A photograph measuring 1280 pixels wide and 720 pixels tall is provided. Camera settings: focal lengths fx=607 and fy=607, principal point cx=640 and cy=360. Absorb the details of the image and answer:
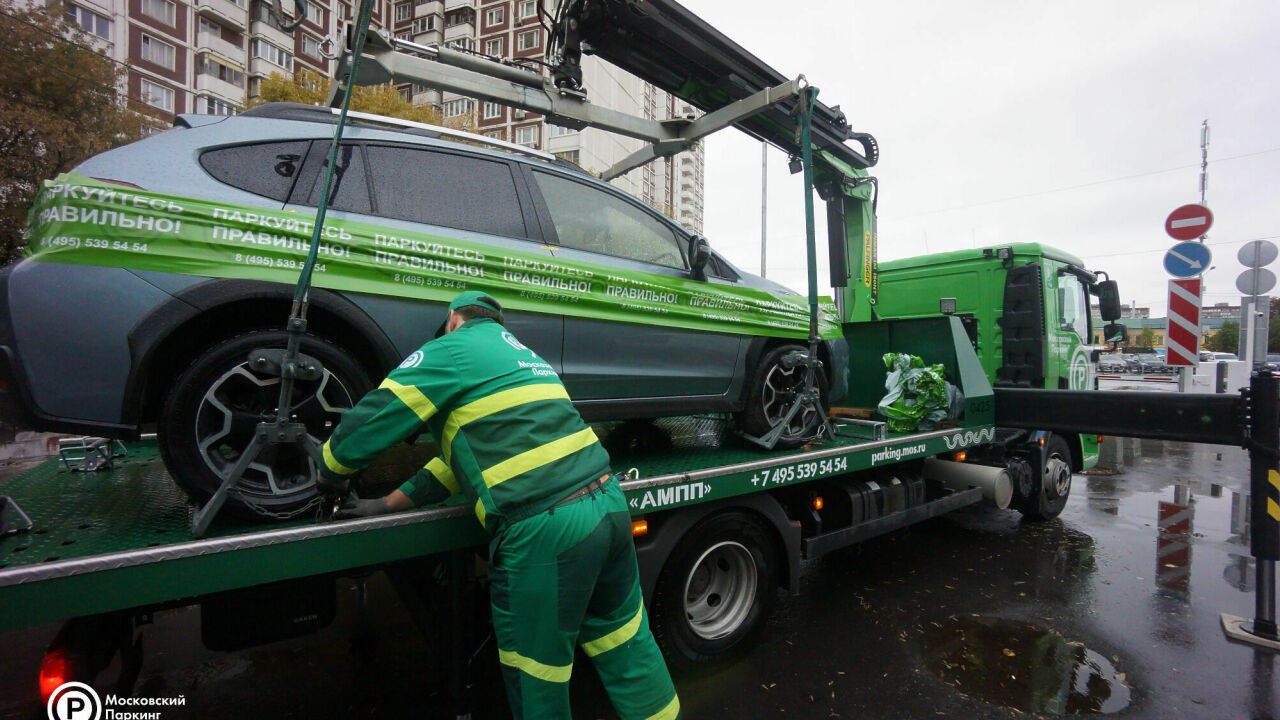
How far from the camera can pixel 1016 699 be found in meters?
2.92

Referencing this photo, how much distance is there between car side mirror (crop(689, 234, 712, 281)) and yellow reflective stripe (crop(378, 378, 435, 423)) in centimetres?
199

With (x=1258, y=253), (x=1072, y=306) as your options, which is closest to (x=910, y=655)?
(x=1072, y=306)

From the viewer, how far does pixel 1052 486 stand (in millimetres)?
5672

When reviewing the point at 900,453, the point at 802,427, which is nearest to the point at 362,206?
the point at 802,427

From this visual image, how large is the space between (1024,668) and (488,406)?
314 centimetres

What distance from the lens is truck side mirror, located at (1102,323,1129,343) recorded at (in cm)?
654

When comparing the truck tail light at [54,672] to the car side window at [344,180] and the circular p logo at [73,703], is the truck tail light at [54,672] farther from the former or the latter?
the car side window at [344,180]

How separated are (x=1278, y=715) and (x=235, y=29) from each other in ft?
127

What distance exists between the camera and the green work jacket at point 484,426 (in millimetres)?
1990

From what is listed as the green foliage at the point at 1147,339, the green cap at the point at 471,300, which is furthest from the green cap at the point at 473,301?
the green foliage at the point at 1147,339

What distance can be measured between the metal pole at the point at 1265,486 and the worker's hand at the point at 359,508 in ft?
15.5

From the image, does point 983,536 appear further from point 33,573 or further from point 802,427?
point 33,573

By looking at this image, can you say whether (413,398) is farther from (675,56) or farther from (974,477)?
(974,477)

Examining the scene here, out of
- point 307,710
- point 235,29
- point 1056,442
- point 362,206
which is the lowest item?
point 307,710
